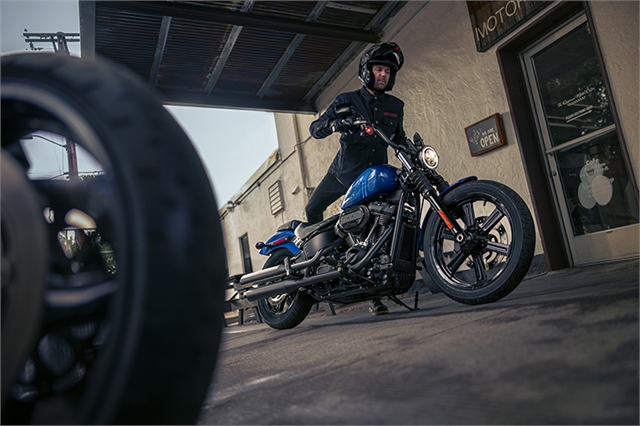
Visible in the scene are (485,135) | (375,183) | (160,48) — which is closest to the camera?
(375,183)

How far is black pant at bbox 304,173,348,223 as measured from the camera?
12.1 feet

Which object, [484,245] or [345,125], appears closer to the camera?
[484,245]

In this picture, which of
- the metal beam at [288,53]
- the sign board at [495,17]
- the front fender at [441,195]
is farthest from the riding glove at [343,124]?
the metal beam at [288,53]

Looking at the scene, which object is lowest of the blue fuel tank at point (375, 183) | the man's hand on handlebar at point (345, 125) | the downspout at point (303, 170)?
the blue fuel tank at point (375, 183)

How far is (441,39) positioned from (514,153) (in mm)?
1684

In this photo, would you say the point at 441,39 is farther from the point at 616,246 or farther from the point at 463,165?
the point at 616,246

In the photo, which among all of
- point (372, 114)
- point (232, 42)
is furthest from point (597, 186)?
point (232, 42)

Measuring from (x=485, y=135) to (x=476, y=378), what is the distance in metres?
4.57

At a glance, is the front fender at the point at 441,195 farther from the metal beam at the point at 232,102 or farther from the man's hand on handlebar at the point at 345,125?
the metal beam at the point at 232,102

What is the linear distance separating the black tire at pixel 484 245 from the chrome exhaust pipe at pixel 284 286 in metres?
0.67

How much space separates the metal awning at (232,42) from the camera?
18.1 feet

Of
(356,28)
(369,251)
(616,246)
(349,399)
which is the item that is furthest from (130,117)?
(356,28)

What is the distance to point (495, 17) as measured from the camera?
15.9 feet

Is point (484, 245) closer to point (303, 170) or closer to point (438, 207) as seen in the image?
point (438, 207)
